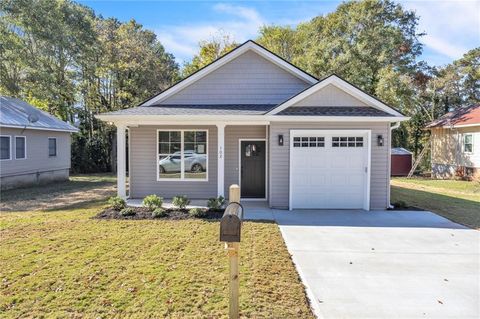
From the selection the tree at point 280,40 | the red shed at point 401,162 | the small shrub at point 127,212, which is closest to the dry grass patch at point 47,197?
the small shrub at point 127,212

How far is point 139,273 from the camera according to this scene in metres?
4.88

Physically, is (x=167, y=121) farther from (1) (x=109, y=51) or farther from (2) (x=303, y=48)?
(2) (x=303, y=48)

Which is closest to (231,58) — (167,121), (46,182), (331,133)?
(167,121)

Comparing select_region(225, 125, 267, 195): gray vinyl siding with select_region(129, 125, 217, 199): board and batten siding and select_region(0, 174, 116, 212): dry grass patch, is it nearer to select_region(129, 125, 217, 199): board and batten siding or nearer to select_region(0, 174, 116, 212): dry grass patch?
select_region(129, 125, 217, 199): board and batten siding

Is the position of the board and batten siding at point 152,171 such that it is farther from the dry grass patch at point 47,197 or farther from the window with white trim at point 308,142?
the window with white trim at point 308,142

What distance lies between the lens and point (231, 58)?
12.1 m

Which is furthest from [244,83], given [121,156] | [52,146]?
[52,146]

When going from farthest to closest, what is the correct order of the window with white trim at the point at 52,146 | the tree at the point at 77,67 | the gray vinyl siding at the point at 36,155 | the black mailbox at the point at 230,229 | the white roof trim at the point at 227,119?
the tree at the point at 77,67 < the window with white trim at the point at 52,146 < the gray vinyl siding at the point at 36,155 < the white roof trim at the point at 227,119 < the black mailbox at the point at 230,229

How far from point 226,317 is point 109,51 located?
79.4 feet

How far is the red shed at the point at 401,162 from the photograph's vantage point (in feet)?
74.6

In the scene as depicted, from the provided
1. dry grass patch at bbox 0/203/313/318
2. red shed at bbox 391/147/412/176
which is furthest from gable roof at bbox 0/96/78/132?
red shed at bbox 391/147/412/176

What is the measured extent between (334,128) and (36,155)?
1465cm

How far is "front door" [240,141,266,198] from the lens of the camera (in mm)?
11570

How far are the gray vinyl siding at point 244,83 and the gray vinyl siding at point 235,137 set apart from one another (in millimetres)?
1300
